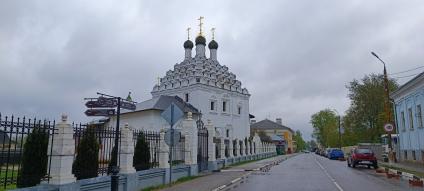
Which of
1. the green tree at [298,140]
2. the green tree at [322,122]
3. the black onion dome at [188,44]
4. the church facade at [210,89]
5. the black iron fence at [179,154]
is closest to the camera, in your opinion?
the black iron fence at [179,154]

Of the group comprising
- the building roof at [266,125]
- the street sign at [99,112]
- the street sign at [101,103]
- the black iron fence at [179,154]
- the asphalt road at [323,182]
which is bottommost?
the asphalt road at [323,182]

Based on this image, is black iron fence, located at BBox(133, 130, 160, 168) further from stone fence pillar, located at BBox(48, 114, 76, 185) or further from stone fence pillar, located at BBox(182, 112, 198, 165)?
stone fence pillar, located at BBox(48, 114, 76, 185)

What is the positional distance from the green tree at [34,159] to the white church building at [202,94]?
3946cm

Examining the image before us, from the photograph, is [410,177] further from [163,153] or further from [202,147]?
[163,153]

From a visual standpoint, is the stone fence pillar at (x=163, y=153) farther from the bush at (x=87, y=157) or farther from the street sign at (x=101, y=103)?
the street sign at (x=101, y=103)

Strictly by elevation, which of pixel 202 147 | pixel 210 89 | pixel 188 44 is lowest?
pixel 202 147

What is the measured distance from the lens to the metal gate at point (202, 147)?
2133 centimetres

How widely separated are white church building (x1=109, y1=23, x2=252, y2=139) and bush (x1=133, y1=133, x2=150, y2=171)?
3424cm

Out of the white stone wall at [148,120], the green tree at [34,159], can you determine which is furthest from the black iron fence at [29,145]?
the white stone wall at [148,120]

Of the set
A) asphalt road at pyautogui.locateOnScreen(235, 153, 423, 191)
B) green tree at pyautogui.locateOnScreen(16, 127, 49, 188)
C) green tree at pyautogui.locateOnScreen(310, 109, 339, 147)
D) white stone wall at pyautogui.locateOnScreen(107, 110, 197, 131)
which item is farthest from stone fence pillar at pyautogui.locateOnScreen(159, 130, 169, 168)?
green tree at pyautogui.locateOnScreen(310, 109, 339, 147)

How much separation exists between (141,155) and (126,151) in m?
1.88

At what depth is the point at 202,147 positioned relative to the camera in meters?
21.9

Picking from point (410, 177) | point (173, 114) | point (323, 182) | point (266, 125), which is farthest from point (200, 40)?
point (266, 125)

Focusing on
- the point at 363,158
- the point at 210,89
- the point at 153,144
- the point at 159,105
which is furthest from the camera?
the point at 210,89
